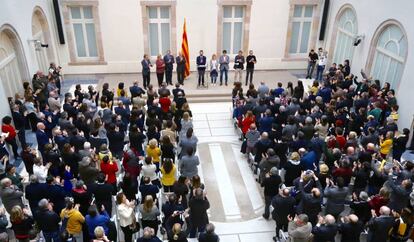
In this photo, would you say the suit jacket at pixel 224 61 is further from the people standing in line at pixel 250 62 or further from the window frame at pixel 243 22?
the window frame at pixel 243 22

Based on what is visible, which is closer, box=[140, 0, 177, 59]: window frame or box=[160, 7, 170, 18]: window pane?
box=[140, 0, 177, 59]: window frame

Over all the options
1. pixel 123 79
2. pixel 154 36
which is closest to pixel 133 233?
pixel 123 79

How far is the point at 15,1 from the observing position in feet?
40.7

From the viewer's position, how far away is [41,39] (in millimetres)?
15328

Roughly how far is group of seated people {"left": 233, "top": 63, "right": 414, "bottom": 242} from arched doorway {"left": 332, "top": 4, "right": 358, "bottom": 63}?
3.55 metres

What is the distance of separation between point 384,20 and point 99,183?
36.7 feet

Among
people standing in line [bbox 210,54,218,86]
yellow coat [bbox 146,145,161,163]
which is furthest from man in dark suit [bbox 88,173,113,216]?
people standing in line [bbox 210,54,218,86]

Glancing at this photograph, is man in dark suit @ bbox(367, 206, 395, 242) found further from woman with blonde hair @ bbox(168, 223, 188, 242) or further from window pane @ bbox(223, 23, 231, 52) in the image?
window pane @ bbox(223, 23, 231, 52)

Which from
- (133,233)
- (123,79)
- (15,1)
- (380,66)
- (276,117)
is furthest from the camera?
(123,79)


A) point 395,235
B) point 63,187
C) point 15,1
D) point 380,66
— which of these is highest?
point 15,1

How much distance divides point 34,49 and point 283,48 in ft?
35.7

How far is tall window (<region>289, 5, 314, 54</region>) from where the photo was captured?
56.7 feet

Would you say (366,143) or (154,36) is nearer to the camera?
(366,143)

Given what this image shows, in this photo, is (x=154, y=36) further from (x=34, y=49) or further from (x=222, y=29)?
(x=34, y=49)
